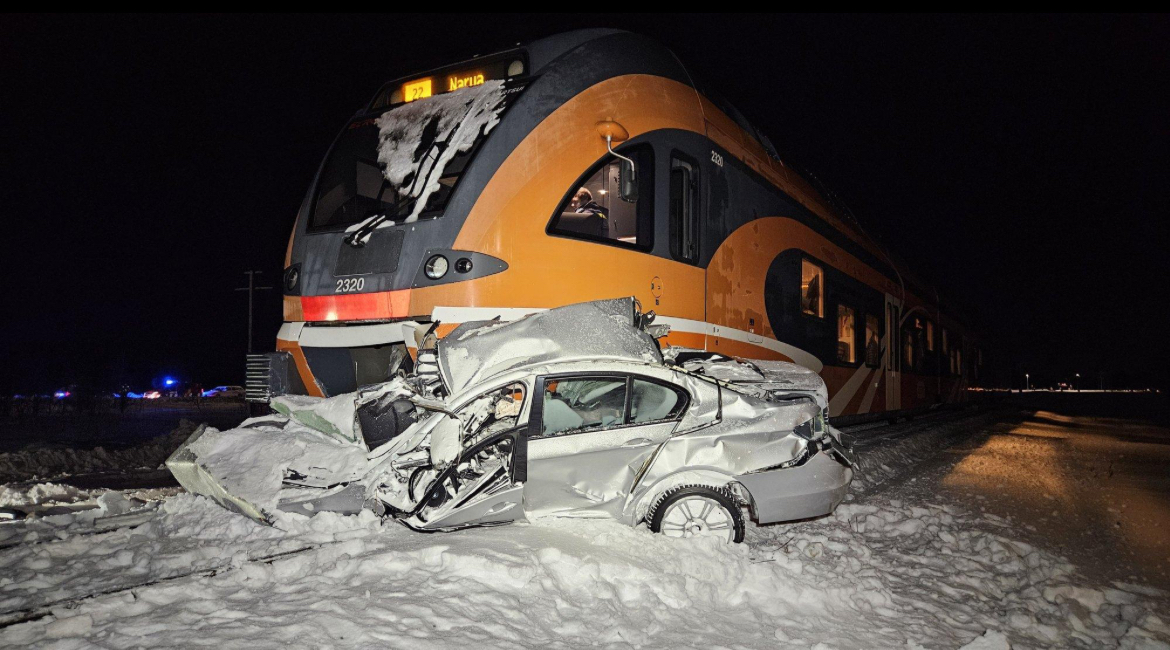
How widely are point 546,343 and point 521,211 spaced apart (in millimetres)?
1451

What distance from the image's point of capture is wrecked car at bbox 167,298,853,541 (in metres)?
5.37

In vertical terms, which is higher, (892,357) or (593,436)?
(892,357)

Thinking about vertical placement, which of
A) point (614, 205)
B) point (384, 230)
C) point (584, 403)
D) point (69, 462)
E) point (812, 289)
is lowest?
point (69, 462)

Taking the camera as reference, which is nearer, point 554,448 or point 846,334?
point 554,448

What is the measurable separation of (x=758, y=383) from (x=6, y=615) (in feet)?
17.1

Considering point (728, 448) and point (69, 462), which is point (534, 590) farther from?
point (69, 462)

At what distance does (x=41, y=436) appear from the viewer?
19375 millimetres

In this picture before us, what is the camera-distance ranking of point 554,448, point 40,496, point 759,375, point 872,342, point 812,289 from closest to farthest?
point 554,448 < point 759,375 < point 40,496 < point 812,289 < point 872,342

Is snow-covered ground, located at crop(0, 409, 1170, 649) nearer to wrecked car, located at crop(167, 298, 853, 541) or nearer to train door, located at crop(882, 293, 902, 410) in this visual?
wrecked car, located at crop(167, 298, 853, 541)

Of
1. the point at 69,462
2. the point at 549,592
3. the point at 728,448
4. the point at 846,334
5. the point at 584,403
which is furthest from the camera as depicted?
the point at 846,334

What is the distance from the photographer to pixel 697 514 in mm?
5457

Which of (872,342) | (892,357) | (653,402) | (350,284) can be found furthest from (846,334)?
(350,284)

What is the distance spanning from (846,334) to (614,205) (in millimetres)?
6355

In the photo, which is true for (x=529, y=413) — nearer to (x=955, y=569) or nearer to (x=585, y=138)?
(x=585, y=138)
